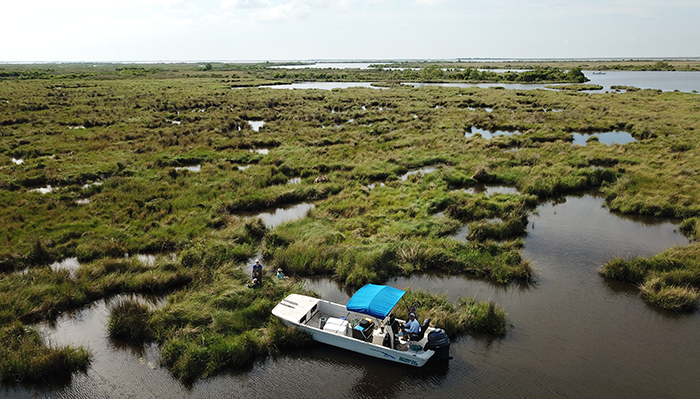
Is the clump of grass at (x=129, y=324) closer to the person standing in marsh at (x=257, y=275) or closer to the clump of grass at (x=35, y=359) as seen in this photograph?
the clump of grass at (x=35, y=359)

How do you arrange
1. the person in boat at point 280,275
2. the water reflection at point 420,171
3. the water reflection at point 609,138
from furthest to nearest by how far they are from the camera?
the water reflection at point 609,138 → the water reflection at point 420,171 → the person in boat at point 280,275

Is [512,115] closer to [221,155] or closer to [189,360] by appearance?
[221,155]

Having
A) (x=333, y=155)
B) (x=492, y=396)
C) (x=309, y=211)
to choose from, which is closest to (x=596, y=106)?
(x=333, y=155)

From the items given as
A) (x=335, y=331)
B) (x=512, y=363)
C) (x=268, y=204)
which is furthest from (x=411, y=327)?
(x=268, y=204)

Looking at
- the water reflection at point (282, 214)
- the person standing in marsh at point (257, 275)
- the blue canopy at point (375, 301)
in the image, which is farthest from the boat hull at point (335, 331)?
the water reflection at point (282, 214)

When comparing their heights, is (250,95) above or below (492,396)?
above

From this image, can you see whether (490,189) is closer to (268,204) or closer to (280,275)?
(268,204)
